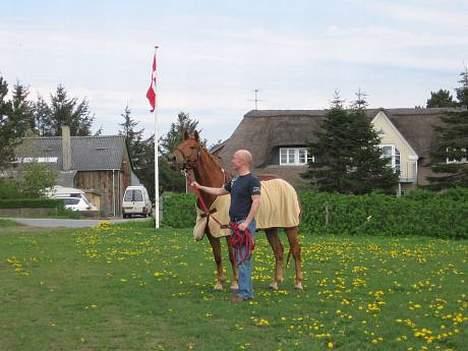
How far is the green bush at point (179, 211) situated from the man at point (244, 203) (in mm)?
20382

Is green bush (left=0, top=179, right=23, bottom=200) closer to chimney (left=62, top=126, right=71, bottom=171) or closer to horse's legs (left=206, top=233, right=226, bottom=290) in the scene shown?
chimney (left=62, top=126, right=71, bottom=171)

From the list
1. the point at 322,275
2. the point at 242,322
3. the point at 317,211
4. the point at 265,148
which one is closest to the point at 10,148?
the point at 265,148

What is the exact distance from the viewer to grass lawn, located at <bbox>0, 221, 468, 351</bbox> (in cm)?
852

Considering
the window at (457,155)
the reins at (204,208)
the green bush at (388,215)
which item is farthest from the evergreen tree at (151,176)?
the reins at (204,208)

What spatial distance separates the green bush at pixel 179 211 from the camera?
3169cm

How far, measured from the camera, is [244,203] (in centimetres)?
1110

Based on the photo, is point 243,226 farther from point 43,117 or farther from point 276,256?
point 43,117

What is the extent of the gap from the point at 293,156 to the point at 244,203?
50.4 meters

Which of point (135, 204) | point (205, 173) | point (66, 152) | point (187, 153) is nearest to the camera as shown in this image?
point (187, 153)

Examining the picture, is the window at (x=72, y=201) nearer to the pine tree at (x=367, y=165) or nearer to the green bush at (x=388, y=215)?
the pine tree at (x=367, y=165)

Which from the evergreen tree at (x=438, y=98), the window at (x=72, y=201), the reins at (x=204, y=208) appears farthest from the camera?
the evergreen tree at (x=438, y=98)

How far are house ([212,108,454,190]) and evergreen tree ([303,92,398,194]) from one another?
6.23m

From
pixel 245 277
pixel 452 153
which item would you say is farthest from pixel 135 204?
pixel 245 277

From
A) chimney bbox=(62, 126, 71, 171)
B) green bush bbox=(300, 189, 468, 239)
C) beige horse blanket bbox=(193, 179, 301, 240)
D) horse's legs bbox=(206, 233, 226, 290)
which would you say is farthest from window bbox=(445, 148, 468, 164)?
horse's legs bbox=(206, 233, 226, 290)
